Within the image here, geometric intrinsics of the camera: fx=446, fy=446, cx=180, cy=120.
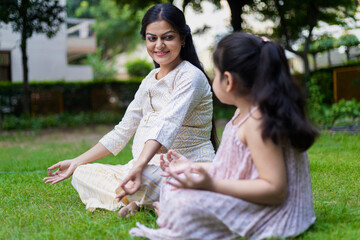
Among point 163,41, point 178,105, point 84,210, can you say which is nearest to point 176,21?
point 163,41

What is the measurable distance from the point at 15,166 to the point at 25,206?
228 centimetres

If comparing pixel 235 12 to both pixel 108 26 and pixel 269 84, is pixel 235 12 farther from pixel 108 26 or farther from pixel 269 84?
pixel 108 26

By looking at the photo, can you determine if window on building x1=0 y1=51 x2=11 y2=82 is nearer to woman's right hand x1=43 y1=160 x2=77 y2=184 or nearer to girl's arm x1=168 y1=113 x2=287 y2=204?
woman's right hand x1=43 y1=160 x2=77 y2=184

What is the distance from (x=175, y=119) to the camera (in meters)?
2.42

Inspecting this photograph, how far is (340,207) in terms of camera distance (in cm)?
244

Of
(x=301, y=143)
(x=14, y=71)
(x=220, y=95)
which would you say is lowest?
(x=14, y=71)

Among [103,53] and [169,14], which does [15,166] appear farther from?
[103,53]

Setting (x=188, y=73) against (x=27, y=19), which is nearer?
(x=188, y=73)

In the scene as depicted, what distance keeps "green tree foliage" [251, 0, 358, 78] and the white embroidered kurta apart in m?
8.91

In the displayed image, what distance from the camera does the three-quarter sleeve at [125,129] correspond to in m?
2.88

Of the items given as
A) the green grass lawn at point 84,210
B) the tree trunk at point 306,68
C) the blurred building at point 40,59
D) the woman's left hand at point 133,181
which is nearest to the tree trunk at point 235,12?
the tree trunk at point 306,68

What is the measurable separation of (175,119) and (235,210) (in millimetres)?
762

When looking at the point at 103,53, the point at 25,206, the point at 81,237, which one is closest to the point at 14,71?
the point at 25,206

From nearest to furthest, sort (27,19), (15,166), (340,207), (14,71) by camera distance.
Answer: (340,207)
(15,166)
(27,19)
(14,71)
